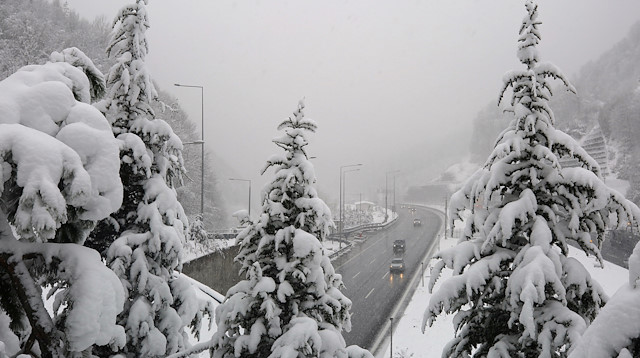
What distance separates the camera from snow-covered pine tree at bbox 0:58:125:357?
2344 millimetres

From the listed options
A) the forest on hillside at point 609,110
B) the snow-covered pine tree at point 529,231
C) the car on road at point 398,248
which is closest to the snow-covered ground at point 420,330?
the snow-covered pine tree at point 529,231

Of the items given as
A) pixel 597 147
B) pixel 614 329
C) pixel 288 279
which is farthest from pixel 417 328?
pixel 597 147

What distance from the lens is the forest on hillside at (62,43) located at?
3303 cm

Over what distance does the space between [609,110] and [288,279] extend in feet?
275

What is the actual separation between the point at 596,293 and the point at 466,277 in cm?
180

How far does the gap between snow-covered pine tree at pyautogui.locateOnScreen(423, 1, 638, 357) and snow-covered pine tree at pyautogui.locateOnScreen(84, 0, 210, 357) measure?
5276mm

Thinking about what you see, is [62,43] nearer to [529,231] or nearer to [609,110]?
[529,231]

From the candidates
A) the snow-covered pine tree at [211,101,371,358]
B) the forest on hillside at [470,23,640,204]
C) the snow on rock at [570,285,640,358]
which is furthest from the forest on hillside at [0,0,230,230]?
the forest on hillside at [470,23,640,204]

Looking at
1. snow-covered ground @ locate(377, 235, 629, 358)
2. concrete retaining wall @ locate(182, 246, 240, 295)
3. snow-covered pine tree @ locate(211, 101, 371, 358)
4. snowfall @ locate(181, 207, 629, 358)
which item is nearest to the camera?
snow-covered pine tree @ locate(211, 101, 371, 358)

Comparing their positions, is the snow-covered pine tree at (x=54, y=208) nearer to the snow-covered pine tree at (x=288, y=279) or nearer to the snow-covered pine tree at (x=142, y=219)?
the snow-covered pine tree at (x=288, y=279)

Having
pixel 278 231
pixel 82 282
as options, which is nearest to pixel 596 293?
pixel 278 231

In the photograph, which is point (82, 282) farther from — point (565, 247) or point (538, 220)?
point (565, 247)

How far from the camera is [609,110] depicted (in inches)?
2849

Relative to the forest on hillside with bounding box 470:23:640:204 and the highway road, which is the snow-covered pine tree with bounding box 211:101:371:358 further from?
the forest on hillside with bounding box 470:23:640:204
